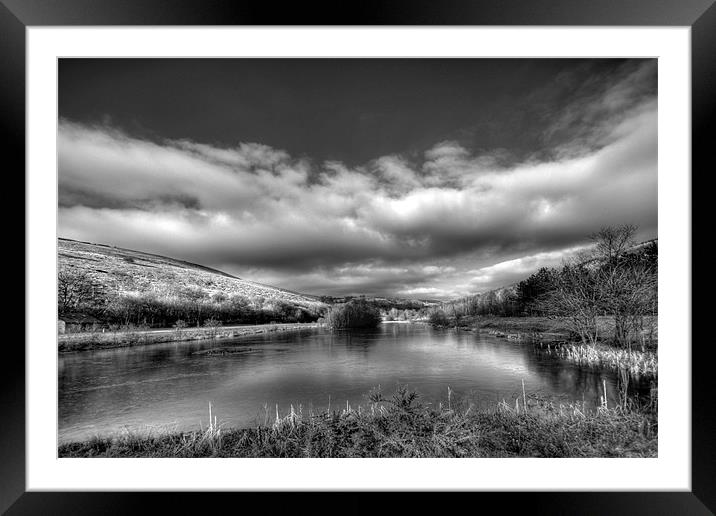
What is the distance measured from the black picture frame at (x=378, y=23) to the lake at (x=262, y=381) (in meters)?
1.96

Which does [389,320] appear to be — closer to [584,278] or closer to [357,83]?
[584,278]

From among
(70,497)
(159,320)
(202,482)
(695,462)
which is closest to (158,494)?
(202,482)

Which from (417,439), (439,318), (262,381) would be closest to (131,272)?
(262,381)

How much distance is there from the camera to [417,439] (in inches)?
106

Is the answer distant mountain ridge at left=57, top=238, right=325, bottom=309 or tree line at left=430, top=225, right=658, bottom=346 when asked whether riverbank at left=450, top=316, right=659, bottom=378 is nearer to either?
tree line at left=430, top=225, right=658, bottom=346

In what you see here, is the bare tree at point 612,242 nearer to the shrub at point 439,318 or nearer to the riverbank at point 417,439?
the riverbank at point 417,439

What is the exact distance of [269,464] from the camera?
204 centimetres

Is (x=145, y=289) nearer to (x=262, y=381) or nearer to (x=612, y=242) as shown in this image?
(x=262, y=381)

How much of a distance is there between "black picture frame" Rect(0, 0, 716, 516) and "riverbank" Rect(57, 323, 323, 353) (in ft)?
18.2

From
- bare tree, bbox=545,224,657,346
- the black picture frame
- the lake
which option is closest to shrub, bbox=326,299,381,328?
the lake

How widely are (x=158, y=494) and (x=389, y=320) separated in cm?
3103

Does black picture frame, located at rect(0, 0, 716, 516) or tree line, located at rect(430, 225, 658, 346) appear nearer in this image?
black picture frame, located at rect(0, 0, 716, 516)

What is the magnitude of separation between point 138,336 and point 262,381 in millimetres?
7455

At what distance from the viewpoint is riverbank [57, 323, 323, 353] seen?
30.4ft
